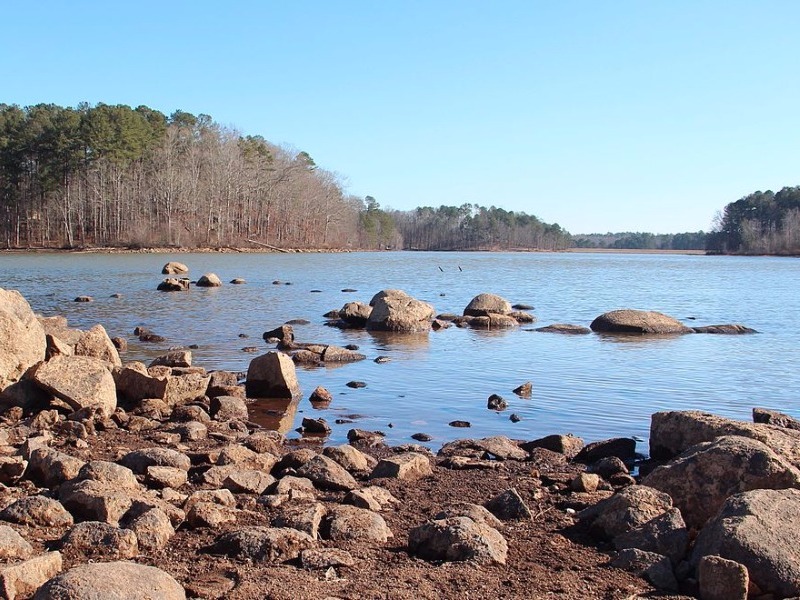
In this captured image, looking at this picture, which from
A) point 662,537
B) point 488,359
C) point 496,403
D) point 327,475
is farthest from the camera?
point 488,359

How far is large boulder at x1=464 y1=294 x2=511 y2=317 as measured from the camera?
1089 inches

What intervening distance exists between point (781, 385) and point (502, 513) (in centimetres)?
1108

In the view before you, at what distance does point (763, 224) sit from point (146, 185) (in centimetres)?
10773

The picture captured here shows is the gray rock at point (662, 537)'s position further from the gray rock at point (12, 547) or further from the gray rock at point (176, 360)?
the gray rock at point (176, 360)

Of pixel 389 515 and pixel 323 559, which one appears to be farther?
pixel 389 515

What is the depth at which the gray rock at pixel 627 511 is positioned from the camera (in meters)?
5.93

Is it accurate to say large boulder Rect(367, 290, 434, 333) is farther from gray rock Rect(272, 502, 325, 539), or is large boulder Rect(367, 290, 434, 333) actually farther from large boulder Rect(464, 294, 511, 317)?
gray rock Rect(272, 502, 325, 539)

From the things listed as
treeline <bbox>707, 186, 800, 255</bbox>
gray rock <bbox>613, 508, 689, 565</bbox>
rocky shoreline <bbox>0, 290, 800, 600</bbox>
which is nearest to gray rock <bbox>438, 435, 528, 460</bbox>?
rocky shoreline <bbox>0, 290, 800, 600</bbox>

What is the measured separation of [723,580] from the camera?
482 cm

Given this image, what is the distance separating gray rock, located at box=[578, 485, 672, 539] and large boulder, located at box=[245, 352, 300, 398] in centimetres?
756

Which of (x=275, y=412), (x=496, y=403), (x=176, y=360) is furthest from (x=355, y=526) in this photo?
(x=176, y=360)

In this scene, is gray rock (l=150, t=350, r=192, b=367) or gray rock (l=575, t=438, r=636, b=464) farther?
gray rock (l=150, t=350, r=192, b=367)

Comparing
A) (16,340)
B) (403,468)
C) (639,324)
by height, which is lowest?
(639,324)

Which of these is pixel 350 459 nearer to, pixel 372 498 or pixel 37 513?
pixel 372 498
